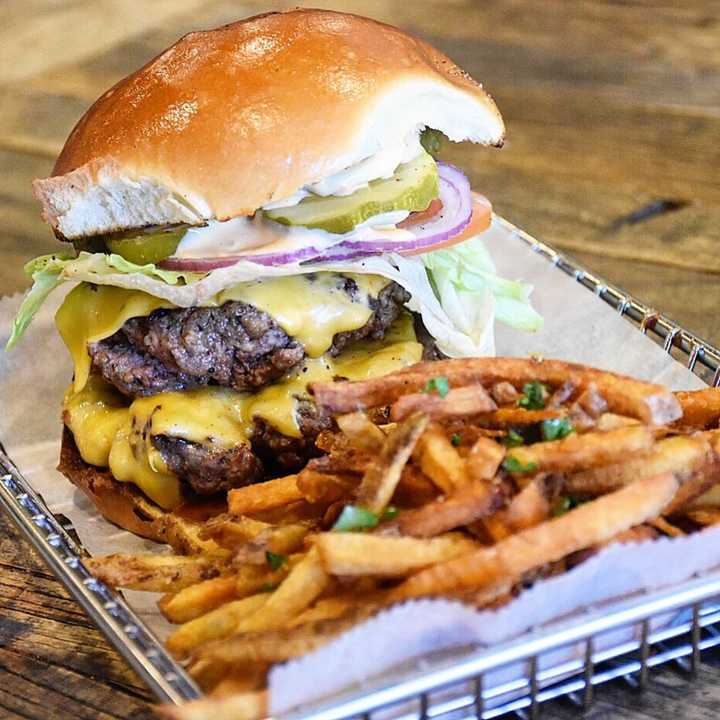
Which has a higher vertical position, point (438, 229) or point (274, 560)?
point (438, 229)

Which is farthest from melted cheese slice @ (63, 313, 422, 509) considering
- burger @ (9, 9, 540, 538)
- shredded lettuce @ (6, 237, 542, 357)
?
shredded lettuce @ (6, 237, 542, 357)

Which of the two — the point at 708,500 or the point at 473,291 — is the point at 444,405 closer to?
the point at 708,500

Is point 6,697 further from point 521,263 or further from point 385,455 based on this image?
point 521,263

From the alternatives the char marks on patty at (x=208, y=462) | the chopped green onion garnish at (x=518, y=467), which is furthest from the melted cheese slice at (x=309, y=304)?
the chopped green onion garnish at (x=518, y=467)

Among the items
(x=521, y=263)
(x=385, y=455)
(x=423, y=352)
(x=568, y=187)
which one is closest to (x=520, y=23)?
(x=568, y=187)

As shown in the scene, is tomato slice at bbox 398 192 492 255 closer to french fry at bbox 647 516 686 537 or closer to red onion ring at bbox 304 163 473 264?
red onion ring at bbox 304 163 473 264

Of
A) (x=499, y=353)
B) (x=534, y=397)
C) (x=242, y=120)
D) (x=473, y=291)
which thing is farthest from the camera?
(x=499, y=353)

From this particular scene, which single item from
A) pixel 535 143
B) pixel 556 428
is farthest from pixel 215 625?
pixel 535 143
